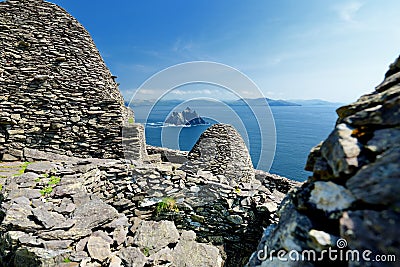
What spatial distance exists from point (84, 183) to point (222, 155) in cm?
821

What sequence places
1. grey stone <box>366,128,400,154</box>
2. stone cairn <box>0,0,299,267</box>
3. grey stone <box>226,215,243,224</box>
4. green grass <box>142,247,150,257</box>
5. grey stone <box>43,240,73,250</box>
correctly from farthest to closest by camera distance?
1. grey stone <box>226,215,243,224</box>
2. green grass <box>142,247,150,257</box>
3. stone cairn <box>0,0,299,267</box>
4. grey stone <box>43,240,73,250</box>
5. grey stone <box>366,128,400,154</box>

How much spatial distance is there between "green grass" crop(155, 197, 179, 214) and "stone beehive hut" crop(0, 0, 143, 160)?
382cm

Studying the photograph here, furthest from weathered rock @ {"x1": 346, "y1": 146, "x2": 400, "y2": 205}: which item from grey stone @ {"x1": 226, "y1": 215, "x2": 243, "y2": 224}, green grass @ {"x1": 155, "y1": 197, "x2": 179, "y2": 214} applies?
green grass @ {"x1": 155, "y1": 197, "x2": 179, "y2": 214}

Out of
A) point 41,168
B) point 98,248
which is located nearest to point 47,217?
point 98,248

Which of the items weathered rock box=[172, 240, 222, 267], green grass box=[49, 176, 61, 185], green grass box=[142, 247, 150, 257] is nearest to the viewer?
green grass box=[142, 247, 150, 257]

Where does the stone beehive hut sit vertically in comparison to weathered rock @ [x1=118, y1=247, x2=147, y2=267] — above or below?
above

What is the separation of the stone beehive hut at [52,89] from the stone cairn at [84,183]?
4cm

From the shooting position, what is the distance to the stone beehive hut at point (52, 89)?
8.62m

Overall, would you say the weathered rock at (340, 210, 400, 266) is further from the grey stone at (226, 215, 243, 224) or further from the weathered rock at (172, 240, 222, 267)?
the grey stone at (226, 215, 243, 224)

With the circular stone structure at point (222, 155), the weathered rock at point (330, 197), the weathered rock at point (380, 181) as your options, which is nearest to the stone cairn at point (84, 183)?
the circular stone structure at point (222, 155)

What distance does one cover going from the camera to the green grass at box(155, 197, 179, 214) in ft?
23.2

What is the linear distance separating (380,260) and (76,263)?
188 inches

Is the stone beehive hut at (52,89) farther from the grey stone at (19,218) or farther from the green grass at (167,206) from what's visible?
the grey stone at (19,218)

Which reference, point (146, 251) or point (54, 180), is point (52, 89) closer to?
point (54, 180)
